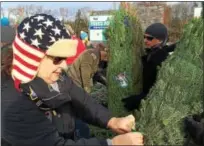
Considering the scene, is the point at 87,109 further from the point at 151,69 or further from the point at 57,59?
the point at 151,69

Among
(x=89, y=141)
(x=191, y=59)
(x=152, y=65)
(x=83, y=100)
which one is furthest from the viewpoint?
(x=152, y=65)

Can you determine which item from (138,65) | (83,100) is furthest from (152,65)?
(83,100)

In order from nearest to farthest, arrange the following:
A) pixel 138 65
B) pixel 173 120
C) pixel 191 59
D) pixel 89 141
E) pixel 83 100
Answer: pixel 89 141 < pixel 173 120 < pixel 191 59 < pixel 83 100 < pixel 138 65

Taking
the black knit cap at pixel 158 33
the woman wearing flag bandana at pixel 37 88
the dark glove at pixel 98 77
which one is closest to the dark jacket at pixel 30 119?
the woman wearing flag bandana at pixel 37 88

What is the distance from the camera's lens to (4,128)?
1.93m

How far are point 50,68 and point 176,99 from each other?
2.51ft

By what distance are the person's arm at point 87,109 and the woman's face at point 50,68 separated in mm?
250

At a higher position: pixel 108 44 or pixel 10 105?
pixel 10 105

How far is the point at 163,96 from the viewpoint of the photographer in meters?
2.09

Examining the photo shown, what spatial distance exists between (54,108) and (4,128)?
30 cm

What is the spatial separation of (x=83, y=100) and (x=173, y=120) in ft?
2.05

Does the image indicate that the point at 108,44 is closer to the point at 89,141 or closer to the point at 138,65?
the point at 138,65

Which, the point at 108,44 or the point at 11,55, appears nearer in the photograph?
the point at 11,55

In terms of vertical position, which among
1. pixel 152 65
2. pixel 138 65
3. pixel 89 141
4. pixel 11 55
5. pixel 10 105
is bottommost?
pixel 138 65
